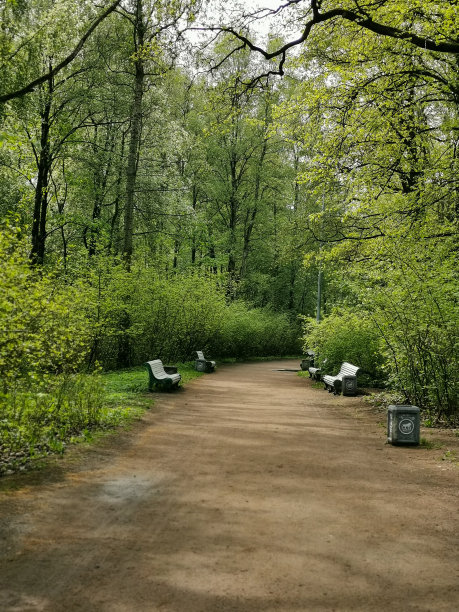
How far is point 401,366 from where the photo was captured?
10898 mm

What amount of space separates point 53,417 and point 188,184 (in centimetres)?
2250

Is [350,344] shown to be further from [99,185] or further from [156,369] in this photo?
[99,185]

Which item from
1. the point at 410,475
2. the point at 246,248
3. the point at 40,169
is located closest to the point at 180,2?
the point at 410,475

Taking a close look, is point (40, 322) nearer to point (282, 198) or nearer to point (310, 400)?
point (310, 400)

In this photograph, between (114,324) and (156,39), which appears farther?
(114,324)

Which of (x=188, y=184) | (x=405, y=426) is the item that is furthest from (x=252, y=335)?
(x=405, y=426)

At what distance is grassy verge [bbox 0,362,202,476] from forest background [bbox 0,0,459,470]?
0.15ft

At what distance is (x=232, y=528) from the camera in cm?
465

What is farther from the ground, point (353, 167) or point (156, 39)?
point (156, 39)

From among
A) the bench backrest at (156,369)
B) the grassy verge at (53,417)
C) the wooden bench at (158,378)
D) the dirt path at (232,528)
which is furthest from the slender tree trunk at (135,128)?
the dirt path at (232,528)

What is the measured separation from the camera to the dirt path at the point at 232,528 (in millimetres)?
3480

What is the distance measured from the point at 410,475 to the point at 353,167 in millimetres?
11750

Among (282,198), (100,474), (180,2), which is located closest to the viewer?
(100,474)

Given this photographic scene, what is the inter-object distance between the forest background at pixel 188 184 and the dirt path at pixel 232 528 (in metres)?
1.47
